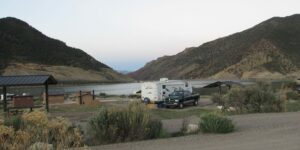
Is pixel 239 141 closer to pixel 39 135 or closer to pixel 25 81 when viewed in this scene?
pixel 39 135

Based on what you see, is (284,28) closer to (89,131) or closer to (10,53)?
(10,53)

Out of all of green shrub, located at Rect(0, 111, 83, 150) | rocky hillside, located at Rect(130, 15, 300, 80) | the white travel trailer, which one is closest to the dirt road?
green shrub, located at Rect(0, 111, 83, 150)

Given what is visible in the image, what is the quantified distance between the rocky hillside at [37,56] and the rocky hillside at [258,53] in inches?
1379

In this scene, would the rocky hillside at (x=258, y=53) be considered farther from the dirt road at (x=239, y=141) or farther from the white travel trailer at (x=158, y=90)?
the dirt road at (x=239, y=141)

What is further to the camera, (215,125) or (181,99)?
(181,99)

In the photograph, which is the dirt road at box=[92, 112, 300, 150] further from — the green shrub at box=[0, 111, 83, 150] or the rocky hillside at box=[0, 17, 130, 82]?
the rocky hillside at box=[0, 17, 130, 82]

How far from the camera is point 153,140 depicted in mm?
13875

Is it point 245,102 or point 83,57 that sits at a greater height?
point 83,57

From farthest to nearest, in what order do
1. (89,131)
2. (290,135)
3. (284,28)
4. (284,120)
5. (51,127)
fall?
1. (284,28)
2. (284,120)
3. (89,131)
4. (290,135)
5. (51,127)

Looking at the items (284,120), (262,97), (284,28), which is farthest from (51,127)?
(284,28)

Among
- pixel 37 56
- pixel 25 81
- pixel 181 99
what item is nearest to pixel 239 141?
pixel 25 81

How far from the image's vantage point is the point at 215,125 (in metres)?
14.9

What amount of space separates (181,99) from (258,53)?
115 meters

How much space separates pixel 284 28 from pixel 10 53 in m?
79.7
